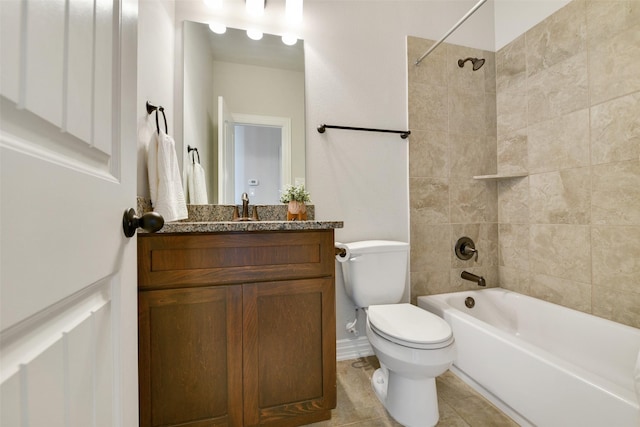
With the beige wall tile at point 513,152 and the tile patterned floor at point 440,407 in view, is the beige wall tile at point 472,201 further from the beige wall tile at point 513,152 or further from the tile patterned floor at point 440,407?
the tile patterned floor at point 440,407

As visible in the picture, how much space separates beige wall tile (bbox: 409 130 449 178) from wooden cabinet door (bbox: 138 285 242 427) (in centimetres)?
148

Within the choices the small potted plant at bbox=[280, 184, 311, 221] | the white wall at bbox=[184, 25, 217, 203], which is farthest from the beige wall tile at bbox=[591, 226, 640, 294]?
the white wall at bbox=[184, 25, 217, 203]

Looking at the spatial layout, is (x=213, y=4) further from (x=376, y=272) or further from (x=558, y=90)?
(x=558, y=90)

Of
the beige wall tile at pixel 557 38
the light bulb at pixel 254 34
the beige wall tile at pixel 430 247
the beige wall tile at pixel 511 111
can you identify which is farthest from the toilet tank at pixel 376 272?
the beige wall tile at pixel 557 38

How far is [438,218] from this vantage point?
197cm

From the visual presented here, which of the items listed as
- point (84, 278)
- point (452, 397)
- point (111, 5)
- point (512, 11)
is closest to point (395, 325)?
point (452, 397)

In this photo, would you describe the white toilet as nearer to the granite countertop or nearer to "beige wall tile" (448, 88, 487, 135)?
the granite countertop

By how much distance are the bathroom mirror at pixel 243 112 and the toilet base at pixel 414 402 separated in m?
1.20

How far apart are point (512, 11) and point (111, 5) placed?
2.58 metres

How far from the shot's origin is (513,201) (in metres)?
1.98

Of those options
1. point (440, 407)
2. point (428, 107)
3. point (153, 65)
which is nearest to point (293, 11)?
point (153, 65)

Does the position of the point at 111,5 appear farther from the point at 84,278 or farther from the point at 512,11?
the point at 512,11

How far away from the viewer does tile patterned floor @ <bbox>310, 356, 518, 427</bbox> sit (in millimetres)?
1239

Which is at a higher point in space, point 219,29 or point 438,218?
point 219,29
